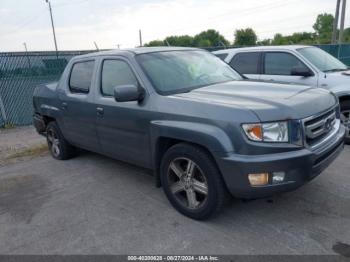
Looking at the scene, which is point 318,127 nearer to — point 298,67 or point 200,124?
point 200,124

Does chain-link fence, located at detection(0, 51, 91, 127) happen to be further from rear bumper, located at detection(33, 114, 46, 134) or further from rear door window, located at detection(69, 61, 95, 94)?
rear door window, located at detection(69, 61, 95, 94)

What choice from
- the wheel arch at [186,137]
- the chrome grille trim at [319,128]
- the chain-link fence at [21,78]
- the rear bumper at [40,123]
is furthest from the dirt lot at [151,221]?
the chain-link fence at [21,78]

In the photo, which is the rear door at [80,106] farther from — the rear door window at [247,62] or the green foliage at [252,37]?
the green foliage at [252,37]

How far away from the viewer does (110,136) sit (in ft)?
14.8

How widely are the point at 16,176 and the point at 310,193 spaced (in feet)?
Result: 14.9

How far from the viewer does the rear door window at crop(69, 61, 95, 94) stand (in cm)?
493

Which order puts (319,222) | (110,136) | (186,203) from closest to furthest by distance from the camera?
(319,222) < (186,203) < (110,136)

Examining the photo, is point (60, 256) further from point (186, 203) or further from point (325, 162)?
point (325, 162)

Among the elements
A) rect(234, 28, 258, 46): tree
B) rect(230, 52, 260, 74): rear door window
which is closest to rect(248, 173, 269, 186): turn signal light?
rect(230, 52, 260, 74): rear door window

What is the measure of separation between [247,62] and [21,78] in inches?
253

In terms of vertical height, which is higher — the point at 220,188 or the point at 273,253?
the point at 220,188

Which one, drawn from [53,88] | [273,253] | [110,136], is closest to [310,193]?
[273,253]

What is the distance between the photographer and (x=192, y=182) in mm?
3568

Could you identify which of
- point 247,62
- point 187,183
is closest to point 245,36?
point 247,62
